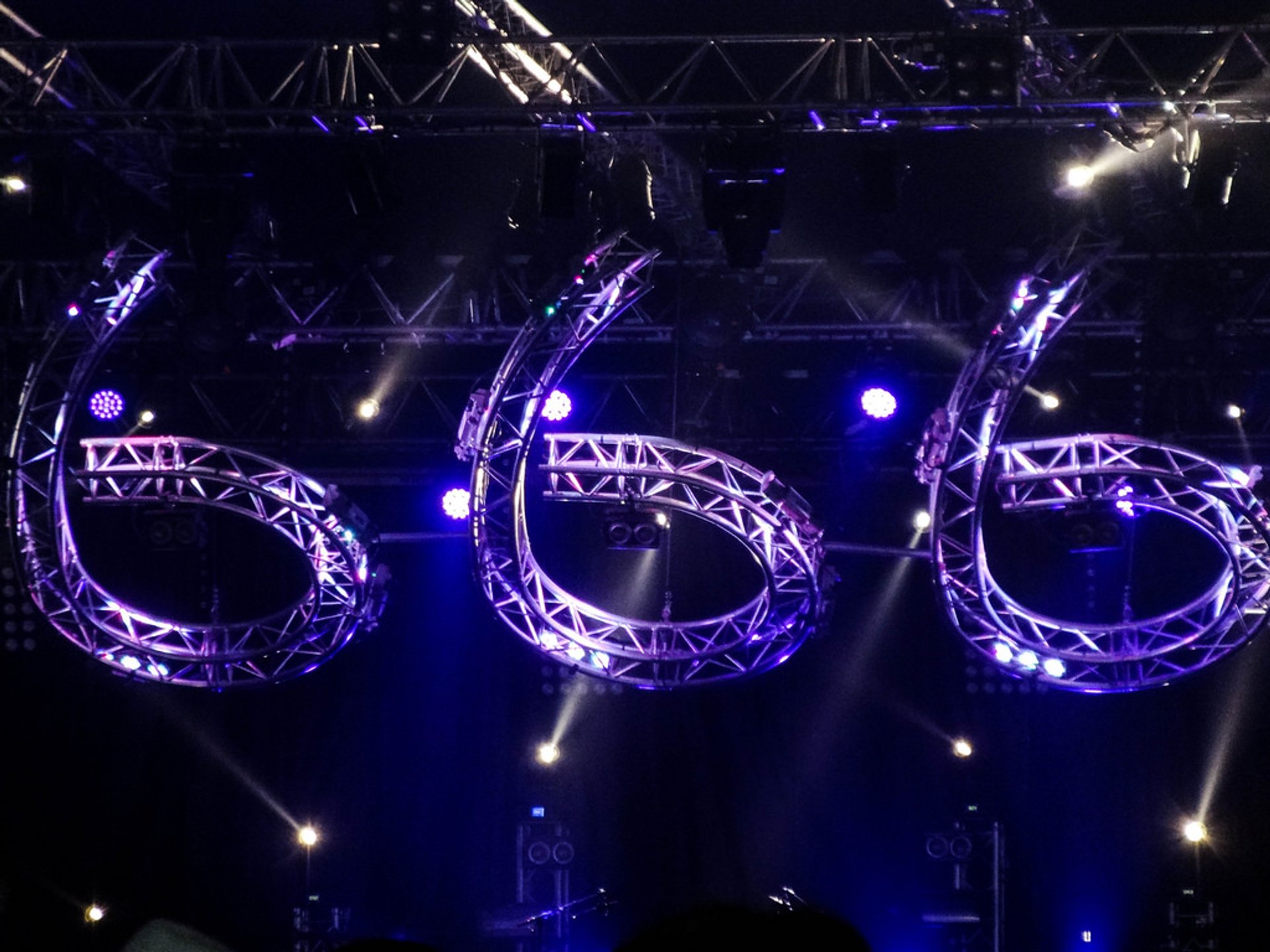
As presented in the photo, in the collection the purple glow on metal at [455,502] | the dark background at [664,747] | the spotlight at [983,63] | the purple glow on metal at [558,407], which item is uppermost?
the purple glow on metal at [558,407]

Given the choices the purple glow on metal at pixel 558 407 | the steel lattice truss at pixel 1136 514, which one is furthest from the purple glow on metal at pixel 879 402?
the purple glow on metal at pixel 558 407

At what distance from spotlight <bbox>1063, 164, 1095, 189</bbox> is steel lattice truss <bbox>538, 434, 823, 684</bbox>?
10.5 ft

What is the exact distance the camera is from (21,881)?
214 centimetres

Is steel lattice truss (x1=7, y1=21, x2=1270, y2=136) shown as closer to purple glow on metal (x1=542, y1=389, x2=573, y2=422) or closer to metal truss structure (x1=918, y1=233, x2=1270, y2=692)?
metal truss structure (x1=918, y1=233, x2=1270, y2=692)

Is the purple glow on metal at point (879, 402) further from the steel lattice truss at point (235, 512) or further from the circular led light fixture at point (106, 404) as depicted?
the circular led light fixture at point (106, 404)

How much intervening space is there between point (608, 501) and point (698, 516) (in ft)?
2.70

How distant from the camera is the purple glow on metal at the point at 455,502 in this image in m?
13.9

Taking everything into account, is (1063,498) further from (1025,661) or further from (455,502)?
(455,502)

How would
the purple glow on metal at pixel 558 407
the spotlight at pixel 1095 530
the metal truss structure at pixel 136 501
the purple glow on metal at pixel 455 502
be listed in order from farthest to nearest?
the purple glow on metal at pixel 455 502
the purple glow on metal at pixel 558 407
the spotlight at pixel 1095 530
the metal truss structure at pixel 136 501

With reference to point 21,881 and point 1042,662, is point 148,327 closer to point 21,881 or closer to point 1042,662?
point 1042,662

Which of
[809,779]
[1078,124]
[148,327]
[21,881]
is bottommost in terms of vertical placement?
[21,881]

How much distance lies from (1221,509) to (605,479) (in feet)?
16.9

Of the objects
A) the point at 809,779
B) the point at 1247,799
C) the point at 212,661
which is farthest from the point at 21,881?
the point at 1247,799

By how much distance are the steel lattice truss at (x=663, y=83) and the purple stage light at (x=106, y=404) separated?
11.7ft
